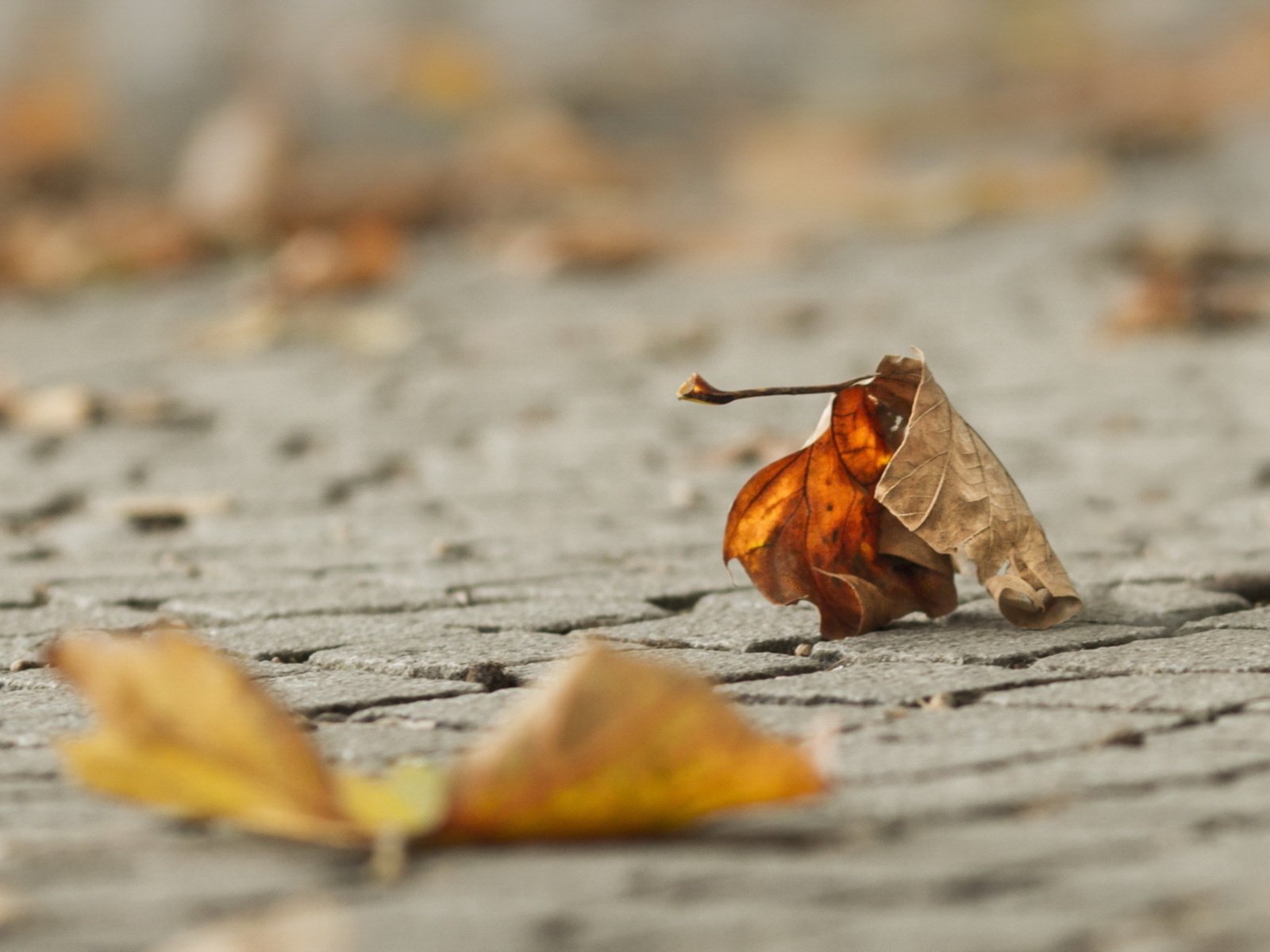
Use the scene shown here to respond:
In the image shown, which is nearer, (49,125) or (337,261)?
(337,261)

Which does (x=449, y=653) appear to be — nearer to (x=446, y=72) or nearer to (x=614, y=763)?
(x=614, y=763)

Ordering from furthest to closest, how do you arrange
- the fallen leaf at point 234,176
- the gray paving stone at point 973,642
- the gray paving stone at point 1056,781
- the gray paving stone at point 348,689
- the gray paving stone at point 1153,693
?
the fallen leaf at point 234,176 < the gray paving stone at point 973,642 < the gray paving stone at point 348,689 < the gray paving stone at point 1153,693 < the gray paving stone at point 1056,781

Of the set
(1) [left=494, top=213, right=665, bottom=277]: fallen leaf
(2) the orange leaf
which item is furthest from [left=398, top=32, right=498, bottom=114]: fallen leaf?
(2) the orange leaf

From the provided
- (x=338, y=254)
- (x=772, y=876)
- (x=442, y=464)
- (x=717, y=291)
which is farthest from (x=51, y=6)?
(x=772, y=876)

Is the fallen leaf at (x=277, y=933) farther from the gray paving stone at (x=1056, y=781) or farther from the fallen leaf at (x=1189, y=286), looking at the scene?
the fallen leaf at (x=1189, y=286)

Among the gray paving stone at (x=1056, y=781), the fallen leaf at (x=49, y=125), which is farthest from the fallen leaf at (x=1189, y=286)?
the fallen leaf at (x=49, y=125)

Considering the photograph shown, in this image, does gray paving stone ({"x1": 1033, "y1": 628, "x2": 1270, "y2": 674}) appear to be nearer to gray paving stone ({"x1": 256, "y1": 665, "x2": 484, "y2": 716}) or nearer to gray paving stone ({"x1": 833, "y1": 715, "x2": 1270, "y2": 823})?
gray paving stone ({"x1": 833, "y1": 715, "x2": 1270, "y2": 823})

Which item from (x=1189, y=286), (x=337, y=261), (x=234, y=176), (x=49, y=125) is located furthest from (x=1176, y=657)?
(x=49, y=125)
